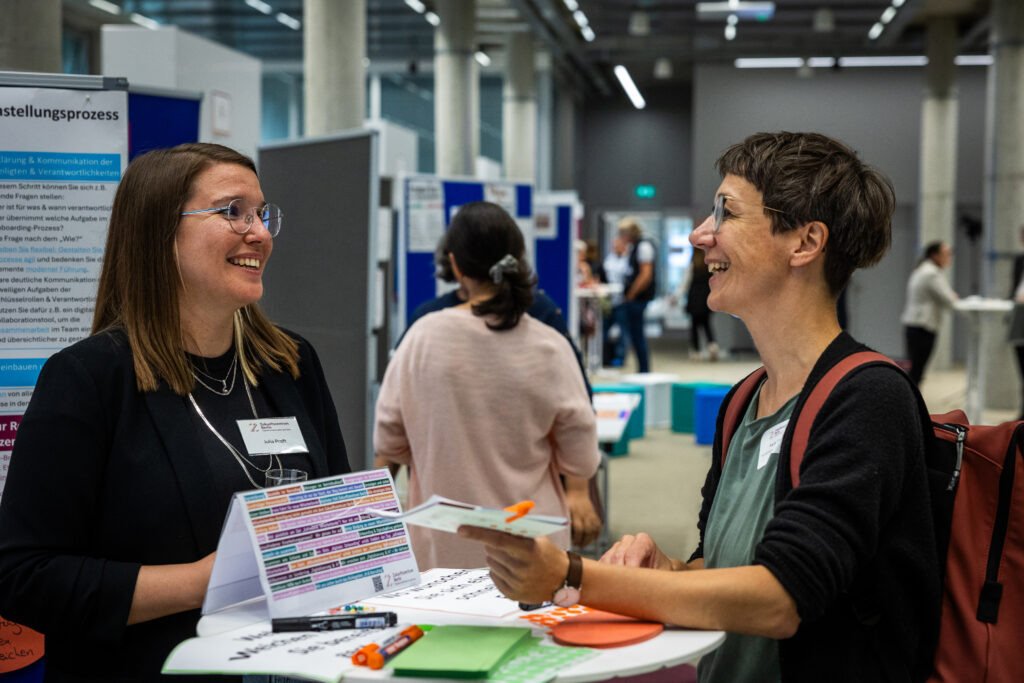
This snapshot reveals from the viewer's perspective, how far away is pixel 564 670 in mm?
1287

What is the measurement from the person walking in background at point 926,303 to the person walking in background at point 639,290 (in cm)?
306

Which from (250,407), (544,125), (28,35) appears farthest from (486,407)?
(544,125)

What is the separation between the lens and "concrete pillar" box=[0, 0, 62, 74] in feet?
12.2

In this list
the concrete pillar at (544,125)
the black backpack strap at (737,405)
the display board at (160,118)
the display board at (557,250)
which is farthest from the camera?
the concrete pillar at (544,125)

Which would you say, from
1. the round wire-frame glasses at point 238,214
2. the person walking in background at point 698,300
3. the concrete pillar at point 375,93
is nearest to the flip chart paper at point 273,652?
the round wire-frame glasses at point 238,214

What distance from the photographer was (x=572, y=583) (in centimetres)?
142

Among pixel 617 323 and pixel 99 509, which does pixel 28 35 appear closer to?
pixel 99 509

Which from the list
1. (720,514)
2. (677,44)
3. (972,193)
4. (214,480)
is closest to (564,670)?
(720,514)

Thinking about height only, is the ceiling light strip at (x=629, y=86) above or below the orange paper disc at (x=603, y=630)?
above

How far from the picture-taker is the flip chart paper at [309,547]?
1.46 metres

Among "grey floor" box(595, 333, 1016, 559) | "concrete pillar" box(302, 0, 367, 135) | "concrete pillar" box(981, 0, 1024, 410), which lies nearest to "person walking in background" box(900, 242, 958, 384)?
"grey floor" box(595, 333, 1016, 559)

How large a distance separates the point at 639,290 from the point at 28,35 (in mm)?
9097

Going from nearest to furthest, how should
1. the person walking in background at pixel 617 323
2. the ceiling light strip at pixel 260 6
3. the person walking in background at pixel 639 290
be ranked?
the person walking in background at pixel 639 290 < the ceiling light strip at pixel 260 6 < the person walking in background at pixel 617 323

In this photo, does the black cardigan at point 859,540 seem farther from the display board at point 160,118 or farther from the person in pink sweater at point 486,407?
the display board at point 160,118
